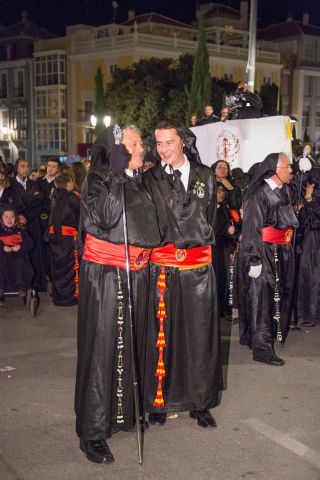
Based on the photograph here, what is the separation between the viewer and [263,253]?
5793 mm

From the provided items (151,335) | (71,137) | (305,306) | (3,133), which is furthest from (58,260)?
(3,133)

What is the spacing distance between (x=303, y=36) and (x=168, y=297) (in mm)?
50410

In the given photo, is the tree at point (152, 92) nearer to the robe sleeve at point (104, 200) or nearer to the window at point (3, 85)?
the window at point (3, 85)

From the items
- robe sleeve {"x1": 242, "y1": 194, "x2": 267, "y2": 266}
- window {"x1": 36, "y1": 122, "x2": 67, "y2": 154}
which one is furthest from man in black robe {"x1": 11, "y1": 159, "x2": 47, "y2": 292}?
window {"x1": 36, "y1": 122, "x2": 67, "y2": 154}

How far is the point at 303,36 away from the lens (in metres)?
49.5

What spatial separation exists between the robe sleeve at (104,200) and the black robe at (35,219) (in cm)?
457

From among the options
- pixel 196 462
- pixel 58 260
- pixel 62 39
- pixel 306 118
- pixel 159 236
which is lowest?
pixel 196 462

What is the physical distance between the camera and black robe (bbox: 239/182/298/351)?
18.7 feet

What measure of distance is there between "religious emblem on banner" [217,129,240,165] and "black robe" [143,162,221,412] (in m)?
5.26

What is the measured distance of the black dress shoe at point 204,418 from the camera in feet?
13.9

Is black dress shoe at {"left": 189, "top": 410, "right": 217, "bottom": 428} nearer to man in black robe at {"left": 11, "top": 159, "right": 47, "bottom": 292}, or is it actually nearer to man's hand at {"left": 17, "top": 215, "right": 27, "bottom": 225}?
man's hand at {"left": 17, "top": 215, "right": 27, "bottom": 225}

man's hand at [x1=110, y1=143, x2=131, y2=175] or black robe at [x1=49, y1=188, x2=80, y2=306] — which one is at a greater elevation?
man's hand at [x1=110, y1=143, x2=131, y2=175]

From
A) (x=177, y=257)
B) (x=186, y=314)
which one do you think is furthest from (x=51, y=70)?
(x=186, y=314)

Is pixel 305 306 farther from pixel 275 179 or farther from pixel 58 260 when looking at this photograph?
pixel 58 260
